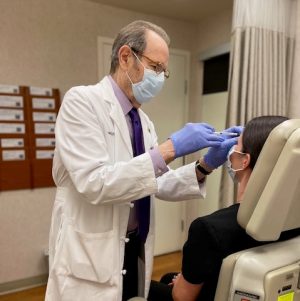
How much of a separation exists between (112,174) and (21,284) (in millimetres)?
2081

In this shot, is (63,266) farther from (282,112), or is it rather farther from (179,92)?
(179,92)

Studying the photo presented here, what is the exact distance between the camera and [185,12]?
8.98 feet

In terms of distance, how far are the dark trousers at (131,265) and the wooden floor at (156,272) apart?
1485mm

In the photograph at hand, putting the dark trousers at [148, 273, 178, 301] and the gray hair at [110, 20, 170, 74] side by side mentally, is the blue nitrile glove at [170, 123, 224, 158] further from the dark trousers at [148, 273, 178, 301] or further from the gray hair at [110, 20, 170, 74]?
the dark trousers at [148, 273, 178, 301]

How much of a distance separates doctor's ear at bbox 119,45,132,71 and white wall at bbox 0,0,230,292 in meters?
1.49

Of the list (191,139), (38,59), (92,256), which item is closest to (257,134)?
(191,139)

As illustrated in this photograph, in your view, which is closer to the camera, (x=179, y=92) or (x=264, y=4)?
(x=264, y=4)

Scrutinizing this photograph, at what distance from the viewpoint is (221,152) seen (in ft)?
3.78

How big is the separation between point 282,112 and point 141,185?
4.51 ft

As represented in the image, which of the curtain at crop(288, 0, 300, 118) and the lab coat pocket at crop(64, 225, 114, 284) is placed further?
the curtain at crop(288, 0, 300, 118)

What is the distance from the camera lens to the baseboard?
7.99 feet

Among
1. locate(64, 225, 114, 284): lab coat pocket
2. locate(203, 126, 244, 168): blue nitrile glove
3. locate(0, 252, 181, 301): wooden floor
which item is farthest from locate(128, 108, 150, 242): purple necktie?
locate(0, 252, 181, 301): wooden floor

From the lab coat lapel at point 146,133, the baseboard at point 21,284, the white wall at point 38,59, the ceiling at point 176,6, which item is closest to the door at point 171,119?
the ceiling at point 176,6

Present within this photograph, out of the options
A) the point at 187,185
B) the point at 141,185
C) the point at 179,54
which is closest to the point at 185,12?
the point at 179,54
